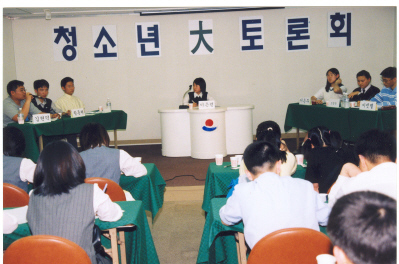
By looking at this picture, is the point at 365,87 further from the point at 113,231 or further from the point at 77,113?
the point at 113,231

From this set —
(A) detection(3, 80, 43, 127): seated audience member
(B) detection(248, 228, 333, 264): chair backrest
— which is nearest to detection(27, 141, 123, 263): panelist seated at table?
(B) detection(248, 228, 333, 264): chair backrest

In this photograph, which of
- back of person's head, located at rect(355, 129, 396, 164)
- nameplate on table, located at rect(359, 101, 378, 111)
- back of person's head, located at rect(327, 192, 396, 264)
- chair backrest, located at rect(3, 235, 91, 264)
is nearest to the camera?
back of person's head, located at rect(327, 192, 396, 264)

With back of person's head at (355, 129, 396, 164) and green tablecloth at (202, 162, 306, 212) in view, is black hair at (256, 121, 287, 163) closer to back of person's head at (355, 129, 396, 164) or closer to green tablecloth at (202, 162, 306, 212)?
green tablecloth at (202, 162, 306, 212)

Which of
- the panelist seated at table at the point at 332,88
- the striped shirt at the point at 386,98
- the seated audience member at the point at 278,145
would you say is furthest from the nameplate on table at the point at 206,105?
the seated audience member at the point at 278,145

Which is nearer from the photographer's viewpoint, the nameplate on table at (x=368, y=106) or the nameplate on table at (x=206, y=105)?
the nameplate on table at (x=368, y=106)

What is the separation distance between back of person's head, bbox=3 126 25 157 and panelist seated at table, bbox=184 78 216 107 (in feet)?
12.2

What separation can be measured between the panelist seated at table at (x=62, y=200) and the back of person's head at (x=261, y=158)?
28.0 inches

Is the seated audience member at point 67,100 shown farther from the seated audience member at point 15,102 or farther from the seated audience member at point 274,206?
the seated audience member at point 274,206

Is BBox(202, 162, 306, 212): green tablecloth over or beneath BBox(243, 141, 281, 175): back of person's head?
beneath

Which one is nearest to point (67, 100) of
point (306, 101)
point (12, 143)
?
point (12, 143)

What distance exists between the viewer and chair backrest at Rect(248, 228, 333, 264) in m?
1.37

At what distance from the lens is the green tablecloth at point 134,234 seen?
1854mm

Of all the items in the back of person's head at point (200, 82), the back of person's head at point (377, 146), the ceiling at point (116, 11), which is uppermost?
the ceiling at point (116, 11)

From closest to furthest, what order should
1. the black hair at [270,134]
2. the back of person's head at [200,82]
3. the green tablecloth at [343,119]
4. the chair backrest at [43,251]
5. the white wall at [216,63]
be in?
the chair backrest at [43,251] → the black hair at [270,134] → the green tablecloth at [343,119] → the back of person's head at [200,82] → the white wall at [216,63]
